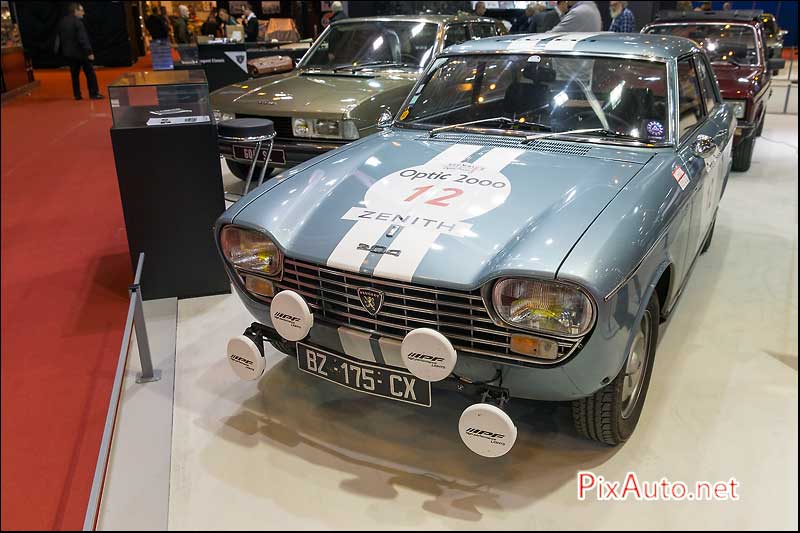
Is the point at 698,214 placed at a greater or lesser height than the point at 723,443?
greater

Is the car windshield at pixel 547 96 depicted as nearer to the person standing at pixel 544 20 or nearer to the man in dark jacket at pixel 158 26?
the person standing at pixel 544 20

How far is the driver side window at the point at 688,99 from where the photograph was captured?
3.27 metres

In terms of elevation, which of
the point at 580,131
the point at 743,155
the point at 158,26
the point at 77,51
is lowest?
the point at 743,155

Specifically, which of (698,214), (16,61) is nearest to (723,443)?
(698,214)

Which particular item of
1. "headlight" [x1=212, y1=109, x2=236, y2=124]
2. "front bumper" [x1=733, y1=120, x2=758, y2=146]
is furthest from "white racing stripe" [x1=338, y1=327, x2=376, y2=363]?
"front bumper" [x1=733, y1=120, x2=758, y2=146]

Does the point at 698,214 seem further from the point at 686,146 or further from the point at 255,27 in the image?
the point at 255,27

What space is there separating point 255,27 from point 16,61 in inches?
184

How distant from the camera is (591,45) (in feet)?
11.5

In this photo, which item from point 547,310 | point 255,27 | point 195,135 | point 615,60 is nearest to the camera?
point 547,310

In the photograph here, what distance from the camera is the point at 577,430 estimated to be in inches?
106

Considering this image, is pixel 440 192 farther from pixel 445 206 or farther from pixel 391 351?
pixel 391 351

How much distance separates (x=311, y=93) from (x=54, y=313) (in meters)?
2.90

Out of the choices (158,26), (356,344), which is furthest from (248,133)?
(158,26)

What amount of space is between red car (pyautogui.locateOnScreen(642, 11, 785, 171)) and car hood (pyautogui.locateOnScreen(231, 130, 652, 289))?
4108mm
